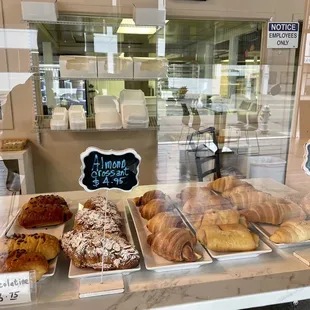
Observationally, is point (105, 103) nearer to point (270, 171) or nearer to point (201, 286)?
point (270, 171)

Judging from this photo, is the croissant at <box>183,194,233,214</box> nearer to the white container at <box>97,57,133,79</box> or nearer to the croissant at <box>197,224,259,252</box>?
the croissant at <box>197,224,259,252</box>

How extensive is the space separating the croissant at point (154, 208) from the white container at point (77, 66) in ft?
3.80

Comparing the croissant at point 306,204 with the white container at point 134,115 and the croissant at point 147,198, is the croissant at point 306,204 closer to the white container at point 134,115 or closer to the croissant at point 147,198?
the croissant at point 147,198

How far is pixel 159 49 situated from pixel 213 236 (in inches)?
70.4

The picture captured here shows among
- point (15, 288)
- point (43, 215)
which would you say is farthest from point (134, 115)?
point (15, 288)

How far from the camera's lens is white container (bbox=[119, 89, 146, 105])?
1.87 metres

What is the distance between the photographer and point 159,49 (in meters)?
2.24

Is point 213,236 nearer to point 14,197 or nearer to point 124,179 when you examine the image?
point 124,179

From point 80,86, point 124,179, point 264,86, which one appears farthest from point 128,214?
point 264,86

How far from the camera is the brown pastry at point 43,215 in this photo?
83 centimetres

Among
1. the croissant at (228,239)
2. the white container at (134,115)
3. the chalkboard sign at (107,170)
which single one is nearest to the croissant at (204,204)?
the croissant at (228,239)

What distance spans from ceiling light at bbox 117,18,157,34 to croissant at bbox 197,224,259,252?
1.61 meters

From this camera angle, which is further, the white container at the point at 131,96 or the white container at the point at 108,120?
the white container at the point at 131,96

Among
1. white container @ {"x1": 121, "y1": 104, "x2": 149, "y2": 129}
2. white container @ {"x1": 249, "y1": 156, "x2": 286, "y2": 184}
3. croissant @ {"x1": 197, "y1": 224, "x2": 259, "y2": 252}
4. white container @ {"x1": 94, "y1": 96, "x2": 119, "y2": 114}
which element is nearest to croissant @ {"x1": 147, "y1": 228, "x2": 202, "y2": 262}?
croissant @ {"x1": 197, "y1": 224, "x2": 259, "y2": 252}
